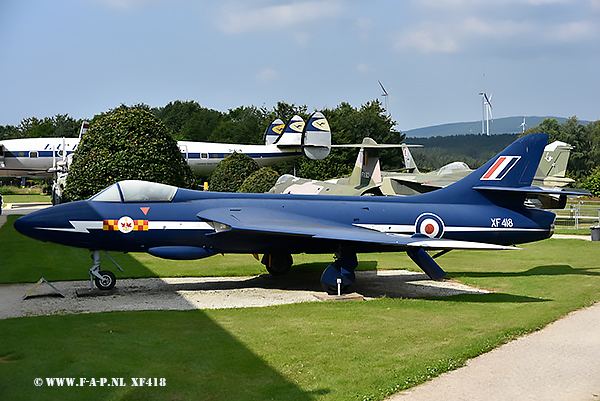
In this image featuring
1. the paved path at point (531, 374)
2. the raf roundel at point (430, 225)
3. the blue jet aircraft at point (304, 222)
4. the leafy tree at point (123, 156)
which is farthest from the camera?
the leafy tree at point (123, 156)

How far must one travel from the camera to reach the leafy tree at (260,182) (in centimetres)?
2920

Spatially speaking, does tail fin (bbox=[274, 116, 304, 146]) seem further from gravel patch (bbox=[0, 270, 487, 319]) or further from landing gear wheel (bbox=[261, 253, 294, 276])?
landing gear wheel (bbox=[261, 253, 294, 276])

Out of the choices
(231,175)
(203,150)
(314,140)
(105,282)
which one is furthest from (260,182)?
(105,282)

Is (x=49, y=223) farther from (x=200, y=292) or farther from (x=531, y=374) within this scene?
(x=531, y=374)

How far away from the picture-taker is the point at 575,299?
11828mm

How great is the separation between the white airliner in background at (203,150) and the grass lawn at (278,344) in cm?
2824

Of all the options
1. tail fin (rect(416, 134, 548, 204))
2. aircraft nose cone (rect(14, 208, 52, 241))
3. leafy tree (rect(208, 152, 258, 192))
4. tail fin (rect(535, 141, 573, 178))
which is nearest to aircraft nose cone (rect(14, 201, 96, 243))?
aircraft nose cone (rect(14, 208, 52, 241))

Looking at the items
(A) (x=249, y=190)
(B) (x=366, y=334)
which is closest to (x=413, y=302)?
(B) (x=366, y=334)

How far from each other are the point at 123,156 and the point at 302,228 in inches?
459

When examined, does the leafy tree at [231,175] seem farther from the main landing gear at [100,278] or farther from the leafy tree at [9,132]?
the leafy tree at [9,132]

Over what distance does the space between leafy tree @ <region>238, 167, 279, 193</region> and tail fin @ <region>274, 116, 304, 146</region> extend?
1669cm

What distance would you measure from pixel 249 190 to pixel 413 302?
19059 mm

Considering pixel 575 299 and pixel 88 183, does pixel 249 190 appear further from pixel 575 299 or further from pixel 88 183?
pixel 575 299

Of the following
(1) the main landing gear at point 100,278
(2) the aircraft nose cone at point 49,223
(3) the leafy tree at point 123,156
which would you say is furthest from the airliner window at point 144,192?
(3) the leafy tree at point 123,156
